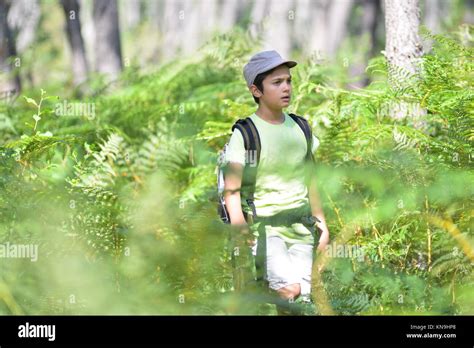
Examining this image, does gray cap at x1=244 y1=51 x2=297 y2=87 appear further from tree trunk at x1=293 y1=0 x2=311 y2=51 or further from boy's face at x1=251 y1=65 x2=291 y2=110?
tree trunk at x1=293 y1=0 x2=311 y2=51

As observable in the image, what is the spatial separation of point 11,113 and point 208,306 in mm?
5676

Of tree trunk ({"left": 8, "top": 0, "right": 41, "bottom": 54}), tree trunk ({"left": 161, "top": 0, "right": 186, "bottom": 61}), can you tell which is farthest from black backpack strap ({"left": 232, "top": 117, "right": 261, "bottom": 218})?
tree trunk ({"left": 161, "top": 0, "right": 186, "bottom": 61})

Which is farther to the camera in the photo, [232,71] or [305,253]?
[232,71]

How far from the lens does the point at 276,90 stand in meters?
4.58

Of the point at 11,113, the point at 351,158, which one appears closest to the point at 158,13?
the point at 11,113

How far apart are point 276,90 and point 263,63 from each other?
0.56 feet

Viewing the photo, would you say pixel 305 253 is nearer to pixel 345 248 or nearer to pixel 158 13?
pixel 345 248

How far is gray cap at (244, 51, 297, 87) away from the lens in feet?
15.0

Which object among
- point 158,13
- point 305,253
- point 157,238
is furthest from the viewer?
point 158,13

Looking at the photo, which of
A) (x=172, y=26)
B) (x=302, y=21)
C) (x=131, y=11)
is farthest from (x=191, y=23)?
(x=131, y=11)
